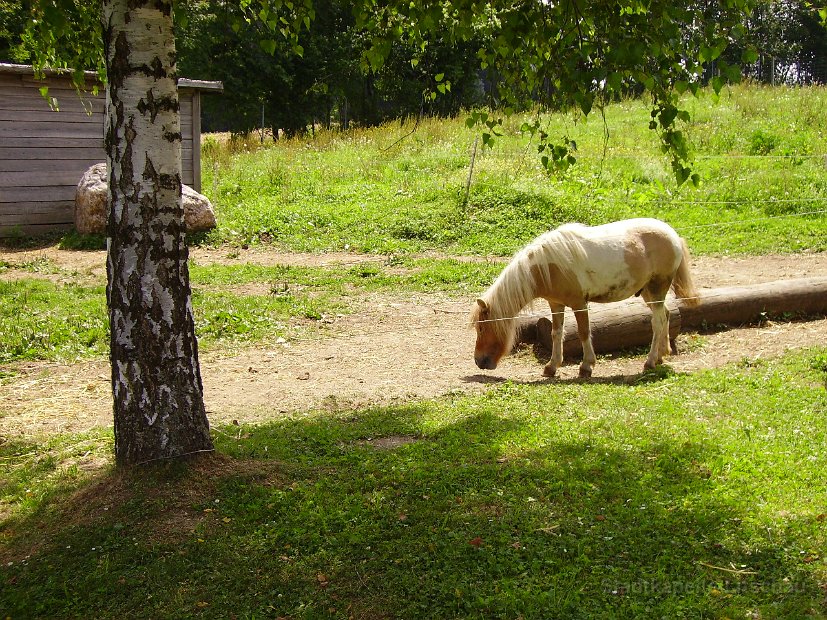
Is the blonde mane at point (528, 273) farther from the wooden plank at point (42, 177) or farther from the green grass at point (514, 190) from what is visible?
the wooden plank at point (42, 177)

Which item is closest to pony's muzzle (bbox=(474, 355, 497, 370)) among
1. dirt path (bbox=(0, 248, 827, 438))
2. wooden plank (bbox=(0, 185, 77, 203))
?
dirt path (bbox=(0, 248, 827, 438))

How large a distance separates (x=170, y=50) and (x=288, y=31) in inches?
88.2

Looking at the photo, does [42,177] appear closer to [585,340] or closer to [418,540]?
[585,340]

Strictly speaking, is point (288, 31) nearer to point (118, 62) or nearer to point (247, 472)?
point (118, 62)

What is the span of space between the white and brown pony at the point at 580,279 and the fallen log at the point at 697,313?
1.52ft

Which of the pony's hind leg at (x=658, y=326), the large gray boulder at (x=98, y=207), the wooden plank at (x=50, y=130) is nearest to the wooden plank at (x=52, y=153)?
the wooden plank at (x=50, y=130)

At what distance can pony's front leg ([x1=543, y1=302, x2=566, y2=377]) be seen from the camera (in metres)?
7.82

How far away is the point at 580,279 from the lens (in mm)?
7516

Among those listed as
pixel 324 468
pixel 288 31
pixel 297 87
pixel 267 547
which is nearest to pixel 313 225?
pixel 288 31

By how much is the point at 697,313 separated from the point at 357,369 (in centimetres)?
417

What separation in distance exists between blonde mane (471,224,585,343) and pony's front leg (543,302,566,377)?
42 cm

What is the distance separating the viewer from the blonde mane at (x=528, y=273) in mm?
7453

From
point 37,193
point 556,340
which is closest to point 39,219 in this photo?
point 37,193

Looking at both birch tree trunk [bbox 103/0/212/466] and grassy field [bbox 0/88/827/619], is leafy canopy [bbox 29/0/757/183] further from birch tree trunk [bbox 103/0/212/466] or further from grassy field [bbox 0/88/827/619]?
grassy field [bbox 0/88/827/619]
